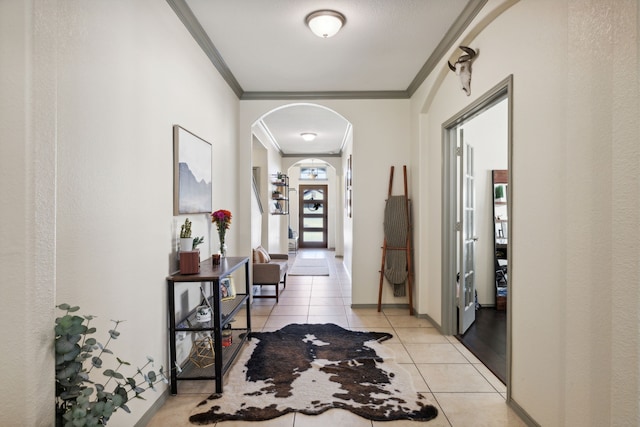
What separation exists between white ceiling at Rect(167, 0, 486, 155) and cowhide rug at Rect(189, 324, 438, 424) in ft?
8.88

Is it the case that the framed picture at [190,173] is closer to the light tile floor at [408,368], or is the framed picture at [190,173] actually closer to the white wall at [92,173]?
the white wall at [92,173]

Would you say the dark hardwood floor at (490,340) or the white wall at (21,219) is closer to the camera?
the white wall at (21,219)

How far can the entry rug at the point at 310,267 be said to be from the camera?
23.2 ft

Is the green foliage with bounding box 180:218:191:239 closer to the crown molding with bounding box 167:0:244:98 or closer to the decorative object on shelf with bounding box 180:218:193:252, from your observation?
the decorative object on shelf with bounding box 180:218:193:252

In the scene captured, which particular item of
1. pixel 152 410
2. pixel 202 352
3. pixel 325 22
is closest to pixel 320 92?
pixel 325 22

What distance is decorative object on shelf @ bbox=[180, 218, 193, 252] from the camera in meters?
2.52

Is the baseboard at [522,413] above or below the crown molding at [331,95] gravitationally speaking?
below

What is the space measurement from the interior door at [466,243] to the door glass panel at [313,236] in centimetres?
781

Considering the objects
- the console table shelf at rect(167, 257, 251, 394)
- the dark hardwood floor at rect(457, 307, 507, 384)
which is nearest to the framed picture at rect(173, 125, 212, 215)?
the console table shelf at rect(167, 257, 251, 394)

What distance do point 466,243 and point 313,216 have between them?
8083 millimetres

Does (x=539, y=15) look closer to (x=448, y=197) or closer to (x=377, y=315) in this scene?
(x=448, y=197)

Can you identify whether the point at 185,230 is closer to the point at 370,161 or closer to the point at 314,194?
the point at 370,161

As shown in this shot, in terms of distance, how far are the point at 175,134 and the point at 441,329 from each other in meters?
3.08

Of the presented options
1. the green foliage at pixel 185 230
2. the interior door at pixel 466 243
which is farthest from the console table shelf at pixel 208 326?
the interior door at pixel 466 243
